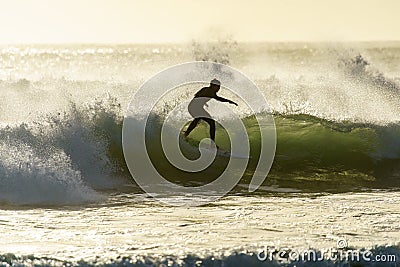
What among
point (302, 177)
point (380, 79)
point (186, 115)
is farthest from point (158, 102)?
point (380, 79)

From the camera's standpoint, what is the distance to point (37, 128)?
11.3 meters

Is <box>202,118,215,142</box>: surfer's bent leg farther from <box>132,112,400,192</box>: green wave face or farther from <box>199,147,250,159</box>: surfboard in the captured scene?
<box>199,147,250,159</box>: surfboard

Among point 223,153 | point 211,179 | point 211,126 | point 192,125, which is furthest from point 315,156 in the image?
point 211,179

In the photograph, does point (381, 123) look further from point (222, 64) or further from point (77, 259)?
point (77, 259)

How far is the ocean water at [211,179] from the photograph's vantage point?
5742mm

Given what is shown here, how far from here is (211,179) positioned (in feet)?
34.9

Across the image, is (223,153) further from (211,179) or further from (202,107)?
(202,107)

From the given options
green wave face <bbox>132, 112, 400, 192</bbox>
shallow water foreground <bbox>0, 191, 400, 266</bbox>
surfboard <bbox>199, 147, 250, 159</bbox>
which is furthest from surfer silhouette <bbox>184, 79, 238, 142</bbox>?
shallow water foreground <bbox>0, 191, 400, 266</bbox>

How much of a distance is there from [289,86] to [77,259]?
40.8ft

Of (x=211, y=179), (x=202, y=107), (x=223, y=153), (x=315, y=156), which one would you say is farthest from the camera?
(x=202, y=107)

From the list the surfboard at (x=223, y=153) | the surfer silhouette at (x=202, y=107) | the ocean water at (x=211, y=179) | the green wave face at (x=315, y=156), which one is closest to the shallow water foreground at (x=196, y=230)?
the ocean water at (x=211, y=179)

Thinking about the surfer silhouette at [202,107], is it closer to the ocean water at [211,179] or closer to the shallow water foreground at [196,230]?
the ocean water at [211,179]

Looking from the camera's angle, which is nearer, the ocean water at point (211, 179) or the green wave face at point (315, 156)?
the ocean water at point (211, 179)

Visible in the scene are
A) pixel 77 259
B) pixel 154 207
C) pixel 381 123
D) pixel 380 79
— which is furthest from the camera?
pixel 380 79
